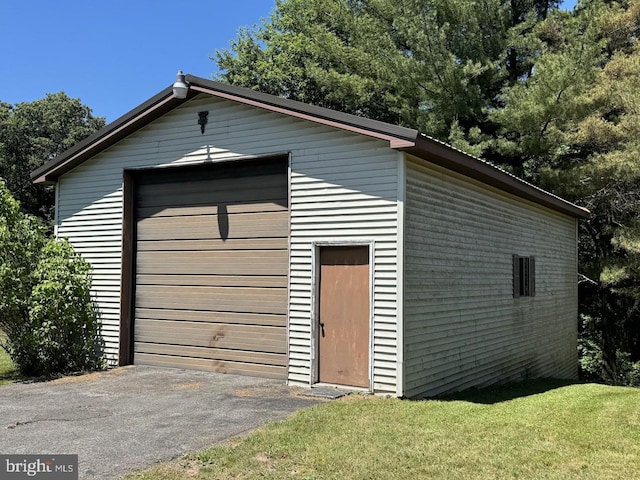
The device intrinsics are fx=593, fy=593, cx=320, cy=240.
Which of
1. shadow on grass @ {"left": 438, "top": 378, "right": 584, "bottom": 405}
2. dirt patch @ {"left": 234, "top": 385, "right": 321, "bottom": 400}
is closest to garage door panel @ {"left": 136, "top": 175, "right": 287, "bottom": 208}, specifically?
dirt patch @ {"left": 234, "top": 385, "right": 321, "bottom": 400}

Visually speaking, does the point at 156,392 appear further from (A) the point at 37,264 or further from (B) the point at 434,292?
(B) the point at 434,292

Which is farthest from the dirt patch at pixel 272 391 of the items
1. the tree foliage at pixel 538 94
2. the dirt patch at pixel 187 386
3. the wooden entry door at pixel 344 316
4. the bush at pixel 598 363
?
the bush at pixel 598 363

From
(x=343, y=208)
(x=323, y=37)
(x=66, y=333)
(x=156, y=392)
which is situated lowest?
(x=156, y=392)

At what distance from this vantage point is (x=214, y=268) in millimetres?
9453

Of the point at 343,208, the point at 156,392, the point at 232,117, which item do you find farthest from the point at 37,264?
the point at 343,208

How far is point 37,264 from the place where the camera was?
30.5ft

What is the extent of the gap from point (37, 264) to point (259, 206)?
11.9 ft

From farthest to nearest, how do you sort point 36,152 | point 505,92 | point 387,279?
point 36,152 < point 505,92 < point 387,279

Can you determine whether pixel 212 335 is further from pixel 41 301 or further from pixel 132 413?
pixel 132 413

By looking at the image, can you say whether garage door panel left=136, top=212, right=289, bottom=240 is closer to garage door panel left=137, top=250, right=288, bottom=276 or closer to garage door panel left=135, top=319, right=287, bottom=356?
garage door panel left=137, top=250, right=288, bottom=276

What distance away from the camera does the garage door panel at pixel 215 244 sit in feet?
29.1

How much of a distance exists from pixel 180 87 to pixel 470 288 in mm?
5337

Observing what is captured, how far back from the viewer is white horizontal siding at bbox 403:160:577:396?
7801 mm

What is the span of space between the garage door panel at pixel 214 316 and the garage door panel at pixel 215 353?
0.44 meters
